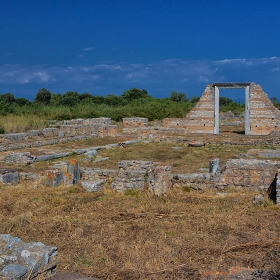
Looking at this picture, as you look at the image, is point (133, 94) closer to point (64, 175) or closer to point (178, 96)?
point (178, 96)

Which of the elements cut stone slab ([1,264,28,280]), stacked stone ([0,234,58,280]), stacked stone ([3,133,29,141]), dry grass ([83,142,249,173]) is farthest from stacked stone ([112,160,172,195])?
stacked stone ([3,133,29,141])

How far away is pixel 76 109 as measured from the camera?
37.1 metres

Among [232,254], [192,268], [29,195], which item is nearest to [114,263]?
[192,268]

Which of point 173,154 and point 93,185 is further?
point 173,154

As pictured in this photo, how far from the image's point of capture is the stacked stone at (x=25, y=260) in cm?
385

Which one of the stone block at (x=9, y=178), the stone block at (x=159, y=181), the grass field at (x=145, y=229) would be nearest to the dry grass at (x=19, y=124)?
the stone block at (x=9, y=178)

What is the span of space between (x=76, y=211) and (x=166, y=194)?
2238mm

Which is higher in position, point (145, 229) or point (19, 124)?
point (19, 124)

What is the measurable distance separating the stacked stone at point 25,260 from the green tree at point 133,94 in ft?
167

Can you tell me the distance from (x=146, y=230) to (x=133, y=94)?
5094 cm

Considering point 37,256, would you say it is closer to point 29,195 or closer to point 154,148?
point 29,195

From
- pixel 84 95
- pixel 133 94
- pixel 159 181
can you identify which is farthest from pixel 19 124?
pixel 133 94

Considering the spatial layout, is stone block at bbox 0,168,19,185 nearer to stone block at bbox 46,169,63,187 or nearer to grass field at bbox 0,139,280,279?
grass field at bbox 0,139,280,279

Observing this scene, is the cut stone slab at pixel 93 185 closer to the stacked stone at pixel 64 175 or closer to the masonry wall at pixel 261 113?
the stacked stone at pixel 64 175
